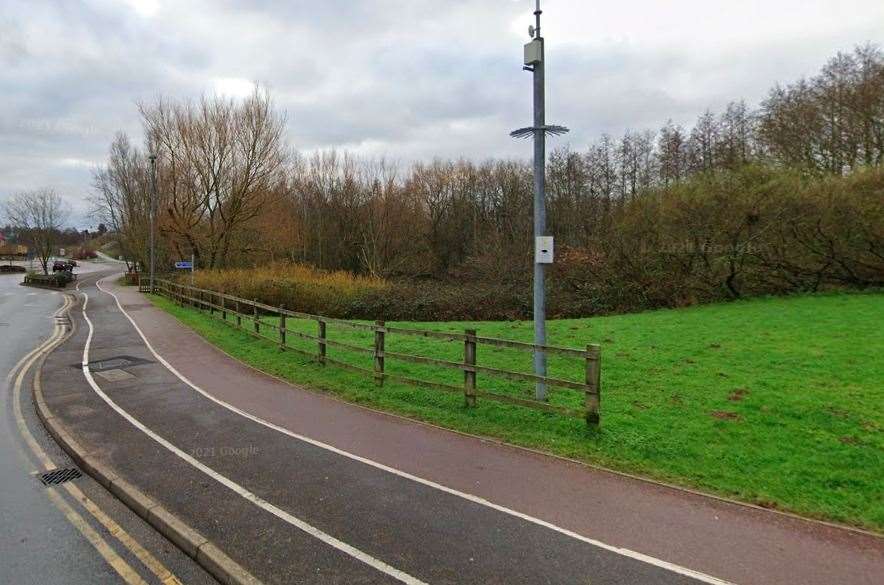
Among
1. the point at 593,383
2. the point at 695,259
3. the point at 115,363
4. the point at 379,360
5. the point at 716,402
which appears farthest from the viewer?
the point at 695,259

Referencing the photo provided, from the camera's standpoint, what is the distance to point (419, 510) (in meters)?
5.10

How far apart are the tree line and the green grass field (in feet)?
20.9

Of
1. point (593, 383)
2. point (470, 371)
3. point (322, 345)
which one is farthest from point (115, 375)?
point (593, 383)

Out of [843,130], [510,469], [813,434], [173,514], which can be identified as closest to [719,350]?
[813,434]

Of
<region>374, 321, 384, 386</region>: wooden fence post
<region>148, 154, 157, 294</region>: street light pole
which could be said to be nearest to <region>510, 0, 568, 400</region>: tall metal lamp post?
<region>374, 321, 384, 386</region>: wooden fence post

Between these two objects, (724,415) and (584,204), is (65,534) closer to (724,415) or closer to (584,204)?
(724,415)

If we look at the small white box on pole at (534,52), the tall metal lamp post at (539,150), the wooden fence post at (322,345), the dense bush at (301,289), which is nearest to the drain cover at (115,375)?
the wooden fence post at (322,345)

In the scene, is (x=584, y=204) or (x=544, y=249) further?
(x=584, y=204)

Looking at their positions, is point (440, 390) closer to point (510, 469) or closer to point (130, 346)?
point (510, 469)

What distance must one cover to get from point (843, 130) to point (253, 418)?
112 feet

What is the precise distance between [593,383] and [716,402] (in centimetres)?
235

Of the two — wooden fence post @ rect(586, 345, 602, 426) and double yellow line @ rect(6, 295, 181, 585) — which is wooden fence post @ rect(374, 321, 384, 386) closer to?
wooden fence post @ rect(586, 345, 602, 426)

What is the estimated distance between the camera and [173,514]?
16.5ft

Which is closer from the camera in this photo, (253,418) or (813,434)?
(813,434)
